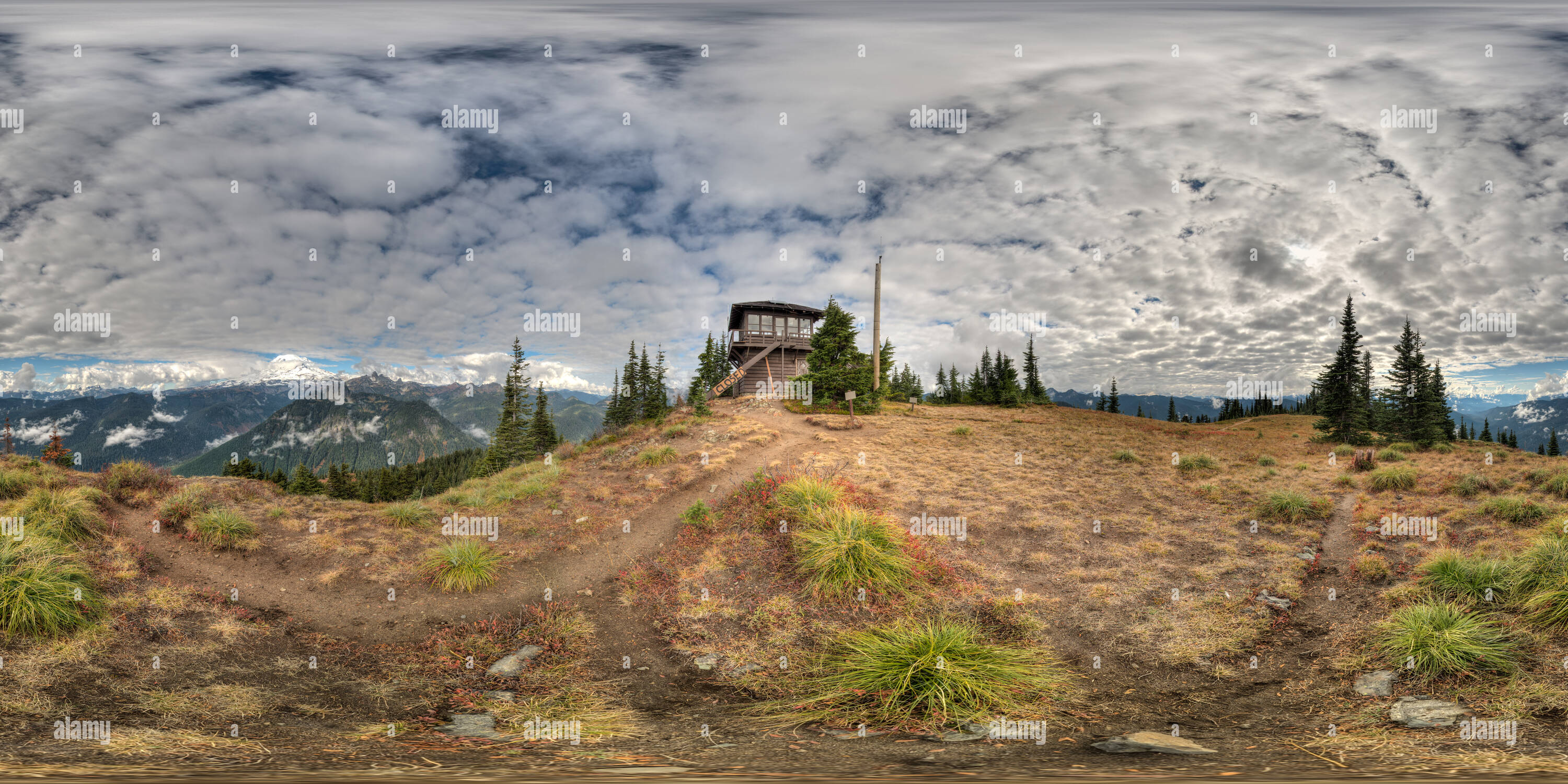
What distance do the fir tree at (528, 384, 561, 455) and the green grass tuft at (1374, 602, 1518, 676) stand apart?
45.9 m

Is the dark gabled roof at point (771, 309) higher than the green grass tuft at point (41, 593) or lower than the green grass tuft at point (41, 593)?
higher

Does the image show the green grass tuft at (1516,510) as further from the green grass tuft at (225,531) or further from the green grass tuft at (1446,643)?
the green grass tuft at (225,531)

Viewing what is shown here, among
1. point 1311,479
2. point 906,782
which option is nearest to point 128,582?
point 906,782

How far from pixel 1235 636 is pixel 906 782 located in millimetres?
6628

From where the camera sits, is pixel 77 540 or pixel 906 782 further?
pixel 77 540

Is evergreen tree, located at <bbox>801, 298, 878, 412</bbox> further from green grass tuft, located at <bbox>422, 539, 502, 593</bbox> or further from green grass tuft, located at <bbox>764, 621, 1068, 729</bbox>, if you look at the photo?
green grass tuft, located at <bbox>764, 621, 1068, 729</bbox>

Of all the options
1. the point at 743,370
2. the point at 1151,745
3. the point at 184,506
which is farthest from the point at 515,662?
the point at 743,370

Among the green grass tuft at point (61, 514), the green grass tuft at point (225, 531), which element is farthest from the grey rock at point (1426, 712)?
the green grass tuft at point (61, 514)

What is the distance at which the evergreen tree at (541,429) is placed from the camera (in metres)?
45.4

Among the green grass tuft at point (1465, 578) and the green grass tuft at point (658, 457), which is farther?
the green grass tuft at point (658, 457)

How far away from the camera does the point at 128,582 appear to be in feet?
28.6

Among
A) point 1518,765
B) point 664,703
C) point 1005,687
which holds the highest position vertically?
point 1518,765

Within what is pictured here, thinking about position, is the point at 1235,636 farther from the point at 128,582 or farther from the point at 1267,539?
the point at 128,582

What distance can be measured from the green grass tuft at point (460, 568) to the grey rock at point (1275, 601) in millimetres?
12814
